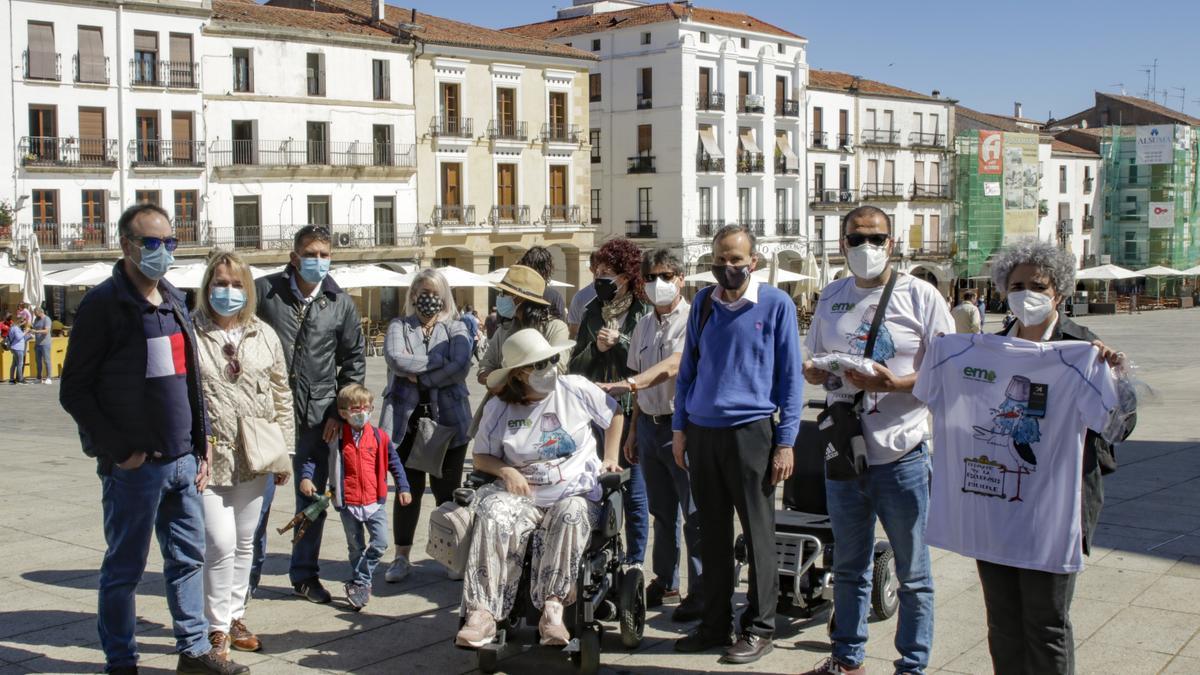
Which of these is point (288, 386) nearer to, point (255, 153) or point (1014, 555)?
point (1014, 555)

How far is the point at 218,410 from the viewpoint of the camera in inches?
223

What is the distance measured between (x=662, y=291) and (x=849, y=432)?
156 centimetres

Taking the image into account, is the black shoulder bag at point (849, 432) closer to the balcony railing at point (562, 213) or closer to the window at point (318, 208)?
the window at point (318, 208)

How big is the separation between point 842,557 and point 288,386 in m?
2.64

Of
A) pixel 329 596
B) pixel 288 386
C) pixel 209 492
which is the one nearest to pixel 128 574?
pixel 209 492

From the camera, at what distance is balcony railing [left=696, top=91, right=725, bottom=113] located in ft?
183

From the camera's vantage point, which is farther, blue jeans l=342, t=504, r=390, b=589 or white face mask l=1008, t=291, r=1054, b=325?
blue jeans l=342, t=504, r=390, b=589

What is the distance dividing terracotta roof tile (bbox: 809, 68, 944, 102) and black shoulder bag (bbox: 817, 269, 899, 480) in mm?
58794

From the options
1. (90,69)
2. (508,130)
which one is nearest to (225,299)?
(90,69)

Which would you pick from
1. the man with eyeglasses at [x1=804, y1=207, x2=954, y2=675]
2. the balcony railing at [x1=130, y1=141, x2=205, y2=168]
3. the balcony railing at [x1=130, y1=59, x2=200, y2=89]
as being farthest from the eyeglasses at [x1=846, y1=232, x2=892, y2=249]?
the balcony railing at [x1=130, y1=59, x2=200, y2=89]

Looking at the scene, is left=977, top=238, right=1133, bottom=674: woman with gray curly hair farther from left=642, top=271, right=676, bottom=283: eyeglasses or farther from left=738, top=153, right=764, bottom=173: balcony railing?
left=738, top=153, right=764, bottom=173: balcony railing

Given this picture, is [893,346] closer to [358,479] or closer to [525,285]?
[525,285]

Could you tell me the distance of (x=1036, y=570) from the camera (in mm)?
4176

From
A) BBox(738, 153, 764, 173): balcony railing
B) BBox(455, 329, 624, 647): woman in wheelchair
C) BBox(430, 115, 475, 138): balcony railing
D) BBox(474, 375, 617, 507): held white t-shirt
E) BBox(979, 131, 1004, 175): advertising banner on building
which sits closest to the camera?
BBox(455, 329, 624, 647): woman in wheelchair
